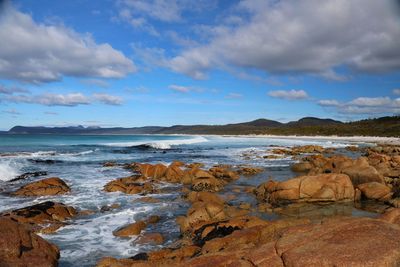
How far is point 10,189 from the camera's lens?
67.8ft

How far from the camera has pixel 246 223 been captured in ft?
34.5

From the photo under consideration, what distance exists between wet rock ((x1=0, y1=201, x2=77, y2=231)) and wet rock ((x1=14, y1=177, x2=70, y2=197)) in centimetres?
482

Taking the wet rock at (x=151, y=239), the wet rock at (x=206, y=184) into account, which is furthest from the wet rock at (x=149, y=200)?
the wet rock at (x=151, y=239)

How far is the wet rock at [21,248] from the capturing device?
7867mm

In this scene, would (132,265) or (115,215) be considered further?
(115,215)

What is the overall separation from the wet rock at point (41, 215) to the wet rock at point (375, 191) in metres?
13.5

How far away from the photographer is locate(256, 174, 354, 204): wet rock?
53.6ft

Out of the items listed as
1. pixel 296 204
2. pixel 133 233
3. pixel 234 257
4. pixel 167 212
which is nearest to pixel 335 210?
pixel 296 204

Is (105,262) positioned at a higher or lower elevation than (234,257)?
lower

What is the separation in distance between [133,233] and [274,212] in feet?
19.8

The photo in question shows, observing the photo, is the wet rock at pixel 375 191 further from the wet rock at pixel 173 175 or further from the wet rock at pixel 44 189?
the wet rock at pixel 44 189

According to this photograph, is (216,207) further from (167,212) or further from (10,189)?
(10,189)

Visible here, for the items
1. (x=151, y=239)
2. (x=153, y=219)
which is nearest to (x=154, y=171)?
(x=153, y=219)

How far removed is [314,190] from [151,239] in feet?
28.1
